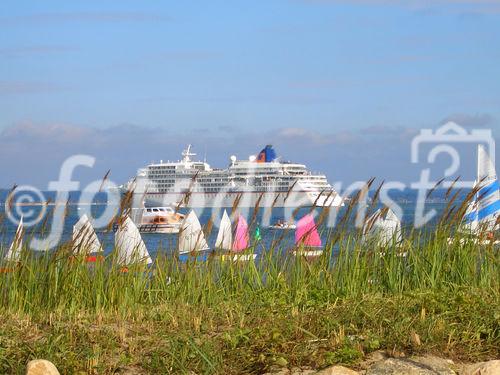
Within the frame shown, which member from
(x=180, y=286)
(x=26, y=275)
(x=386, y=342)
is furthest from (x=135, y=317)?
(x=386, y=342)

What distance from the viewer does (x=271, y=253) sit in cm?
671

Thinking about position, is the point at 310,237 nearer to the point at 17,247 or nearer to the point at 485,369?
the point at 17,247

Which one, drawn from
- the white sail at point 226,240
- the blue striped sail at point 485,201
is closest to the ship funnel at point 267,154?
the blue striped sail at point 485,201

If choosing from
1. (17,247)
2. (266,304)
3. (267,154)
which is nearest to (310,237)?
(266,304)

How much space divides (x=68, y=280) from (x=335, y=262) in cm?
191

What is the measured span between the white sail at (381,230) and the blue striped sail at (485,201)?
1.84 ft

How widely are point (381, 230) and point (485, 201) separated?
103 inches

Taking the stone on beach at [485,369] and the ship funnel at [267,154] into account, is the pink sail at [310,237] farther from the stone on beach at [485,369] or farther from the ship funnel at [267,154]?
the ship funnel at [267,154]

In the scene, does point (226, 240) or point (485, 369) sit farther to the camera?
point (226, 240)

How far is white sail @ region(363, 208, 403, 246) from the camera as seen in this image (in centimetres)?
687

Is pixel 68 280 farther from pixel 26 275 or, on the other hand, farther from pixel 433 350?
pixel 433 350

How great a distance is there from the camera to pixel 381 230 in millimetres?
7094

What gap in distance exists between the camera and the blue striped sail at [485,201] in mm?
7344

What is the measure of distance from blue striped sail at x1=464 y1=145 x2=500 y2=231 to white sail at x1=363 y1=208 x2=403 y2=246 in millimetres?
560
